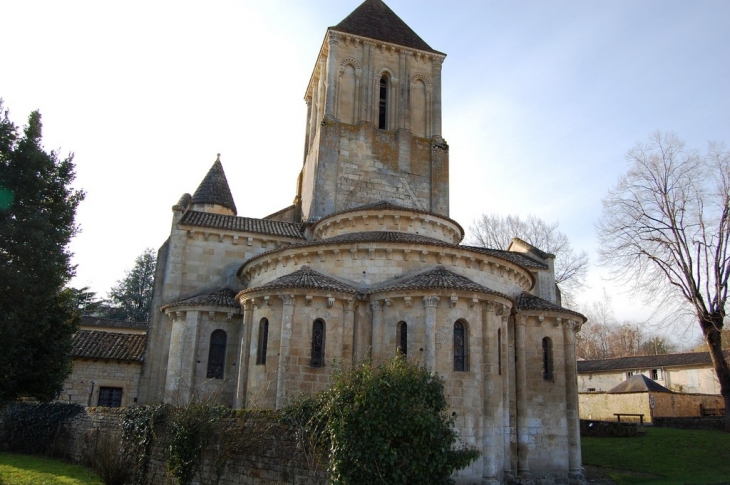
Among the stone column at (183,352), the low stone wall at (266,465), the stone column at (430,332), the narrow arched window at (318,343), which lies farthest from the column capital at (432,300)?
the stone column at (183,352)

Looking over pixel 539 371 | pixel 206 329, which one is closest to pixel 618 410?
pixel 539 371

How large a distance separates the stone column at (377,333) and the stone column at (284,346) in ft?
7.70

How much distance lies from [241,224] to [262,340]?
24.9 feet

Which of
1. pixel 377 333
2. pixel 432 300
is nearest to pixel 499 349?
pixel 432 300

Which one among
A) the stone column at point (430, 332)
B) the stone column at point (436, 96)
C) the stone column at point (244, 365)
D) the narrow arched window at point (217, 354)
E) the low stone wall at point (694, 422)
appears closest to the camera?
the stone column at point (430, 332)

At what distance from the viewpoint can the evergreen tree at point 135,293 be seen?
178ft

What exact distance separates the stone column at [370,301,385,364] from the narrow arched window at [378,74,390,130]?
42.8 ft

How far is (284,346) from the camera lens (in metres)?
15.2

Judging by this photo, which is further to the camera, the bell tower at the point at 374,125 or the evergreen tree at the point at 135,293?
the evergreen tree at the point at 135,293

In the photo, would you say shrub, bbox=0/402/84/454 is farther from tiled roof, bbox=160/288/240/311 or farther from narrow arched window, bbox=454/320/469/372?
narrow arched window, bbox=454/320/469/372

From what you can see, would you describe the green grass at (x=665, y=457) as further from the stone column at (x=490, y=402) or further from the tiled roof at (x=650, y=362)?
the tiled roof at (x=650, y=362)

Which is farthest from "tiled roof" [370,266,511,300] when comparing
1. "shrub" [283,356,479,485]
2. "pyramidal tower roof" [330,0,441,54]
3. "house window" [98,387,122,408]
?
"pyramidal tower roof" [330,0,441,54]

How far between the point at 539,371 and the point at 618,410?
2043cm

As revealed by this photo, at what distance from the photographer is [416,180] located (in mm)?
25719
